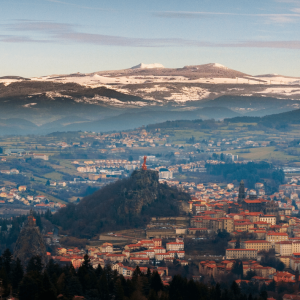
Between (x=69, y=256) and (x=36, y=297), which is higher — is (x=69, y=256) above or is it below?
below

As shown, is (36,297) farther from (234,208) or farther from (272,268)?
(234,208)

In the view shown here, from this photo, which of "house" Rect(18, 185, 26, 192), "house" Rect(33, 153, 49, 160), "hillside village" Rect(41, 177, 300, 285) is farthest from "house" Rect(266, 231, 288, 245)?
"house" Rect(33, 153, 49, 160)

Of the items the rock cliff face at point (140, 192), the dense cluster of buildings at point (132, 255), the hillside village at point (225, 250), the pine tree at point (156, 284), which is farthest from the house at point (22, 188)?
the pine tree at point (156, 284)

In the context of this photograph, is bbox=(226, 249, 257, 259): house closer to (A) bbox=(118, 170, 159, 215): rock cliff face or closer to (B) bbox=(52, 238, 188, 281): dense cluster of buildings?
(B) bbox=(52, 238, 188, 281): dense cluster of buildings

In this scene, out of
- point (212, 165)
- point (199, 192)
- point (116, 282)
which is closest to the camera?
point (116, 282)

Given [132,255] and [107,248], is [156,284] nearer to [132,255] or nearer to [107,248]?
[132,255]

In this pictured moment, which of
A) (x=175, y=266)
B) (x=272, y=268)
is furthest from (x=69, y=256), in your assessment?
(x=272, y=268)

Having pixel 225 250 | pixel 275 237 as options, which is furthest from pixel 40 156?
pixel 225 250
